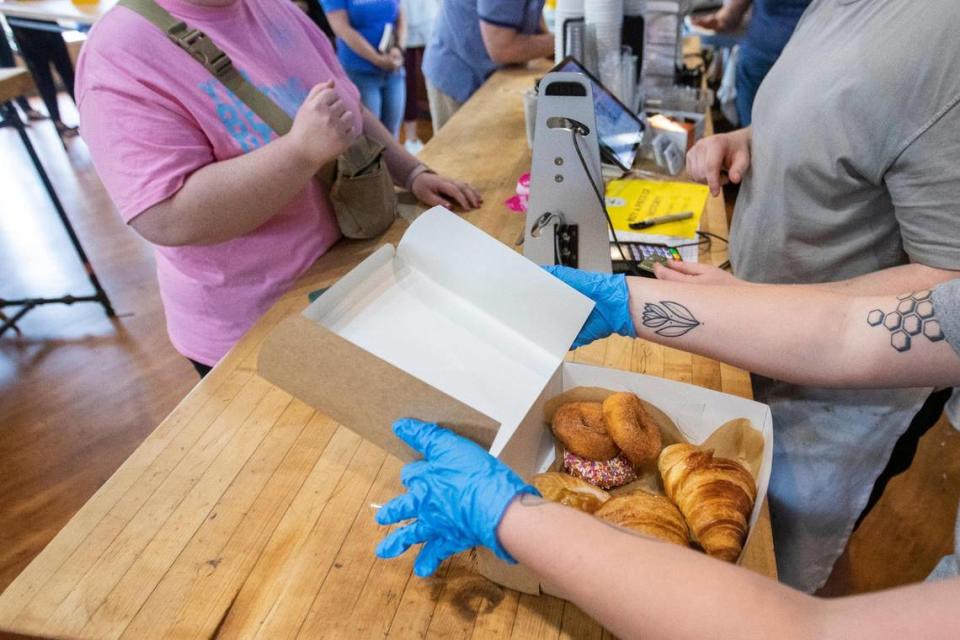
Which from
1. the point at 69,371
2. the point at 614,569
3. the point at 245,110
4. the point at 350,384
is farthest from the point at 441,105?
the point at 614,569

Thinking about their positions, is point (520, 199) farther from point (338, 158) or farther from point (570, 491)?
point (570, 491)

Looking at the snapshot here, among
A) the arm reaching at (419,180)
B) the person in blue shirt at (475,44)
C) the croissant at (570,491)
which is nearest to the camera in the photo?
the croissant at (570,491)

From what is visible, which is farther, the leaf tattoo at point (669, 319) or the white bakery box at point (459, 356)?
the leaf tattoo at point (669, 319)

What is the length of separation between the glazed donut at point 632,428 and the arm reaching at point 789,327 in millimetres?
152

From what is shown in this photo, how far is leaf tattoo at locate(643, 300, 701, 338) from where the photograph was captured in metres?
0.90

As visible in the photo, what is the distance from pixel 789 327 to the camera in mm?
829

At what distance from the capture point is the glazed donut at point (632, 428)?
797 millimetres

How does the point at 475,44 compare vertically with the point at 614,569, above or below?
below

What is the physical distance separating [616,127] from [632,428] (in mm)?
953

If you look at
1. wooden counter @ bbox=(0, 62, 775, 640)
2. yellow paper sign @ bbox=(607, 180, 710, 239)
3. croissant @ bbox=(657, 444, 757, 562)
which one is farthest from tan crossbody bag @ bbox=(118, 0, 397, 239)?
croissant @ bbox=(657, 444, 757, 562)

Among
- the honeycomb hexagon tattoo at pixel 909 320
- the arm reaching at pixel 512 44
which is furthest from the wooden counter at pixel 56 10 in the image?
the honeycomb hexagon tattoo at pixel 909 320

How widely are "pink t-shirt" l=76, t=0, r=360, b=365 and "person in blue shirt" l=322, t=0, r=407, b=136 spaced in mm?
1684

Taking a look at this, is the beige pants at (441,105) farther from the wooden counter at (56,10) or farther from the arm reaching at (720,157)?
the wooden counter at (56,10)

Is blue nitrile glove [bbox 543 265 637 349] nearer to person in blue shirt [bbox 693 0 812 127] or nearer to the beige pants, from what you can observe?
person in blue shirt [bbox 693 0 812 127]
